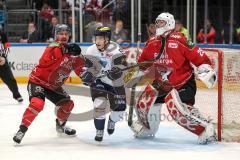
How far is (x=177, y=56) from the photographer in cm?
481

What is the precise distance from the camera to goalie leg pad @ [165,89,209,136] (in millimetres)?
4805

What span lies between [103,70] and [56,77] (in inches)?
16.7

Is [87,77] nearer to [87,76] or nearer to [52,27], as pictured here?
[87,76]

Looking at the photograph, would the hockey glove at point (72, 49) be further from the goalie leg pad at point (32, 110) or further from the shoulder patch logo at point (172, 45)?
the shoulder patch logo at point (172, 45)

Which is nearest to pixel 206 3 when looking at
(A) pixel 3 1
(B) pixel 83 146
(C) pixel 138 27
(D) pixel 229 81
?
(C) pixel 138 27

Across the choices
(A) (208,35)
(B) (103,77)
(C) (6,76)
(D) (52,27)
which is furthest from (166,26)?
(A) (208,35)

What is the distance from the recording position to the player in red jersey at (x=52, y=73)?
479 centimetres

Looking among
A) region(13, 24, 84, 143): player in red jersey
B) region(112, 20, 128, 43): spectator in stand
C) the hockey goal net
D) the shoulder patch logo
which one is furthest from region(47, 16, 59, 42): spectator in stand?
the shoulder patch logo

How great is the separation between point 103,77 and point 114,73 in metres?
0.12

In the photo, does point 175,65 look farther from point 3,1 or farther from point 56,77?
point 3,1

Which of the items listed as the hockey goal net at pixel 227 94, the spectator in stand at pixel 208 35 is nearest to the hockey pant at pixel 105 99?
the hockey goal net at pixel 227 94

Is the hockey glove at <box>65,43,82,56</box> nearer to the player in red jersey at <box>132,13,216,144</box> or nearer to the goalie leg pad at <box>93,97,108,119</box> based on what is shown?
the goalie leg pad at <box>93,97,108,119</box>

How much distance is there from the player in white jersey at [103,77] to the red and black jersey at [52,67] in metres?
0.14

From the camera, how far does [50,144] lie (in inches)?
194
